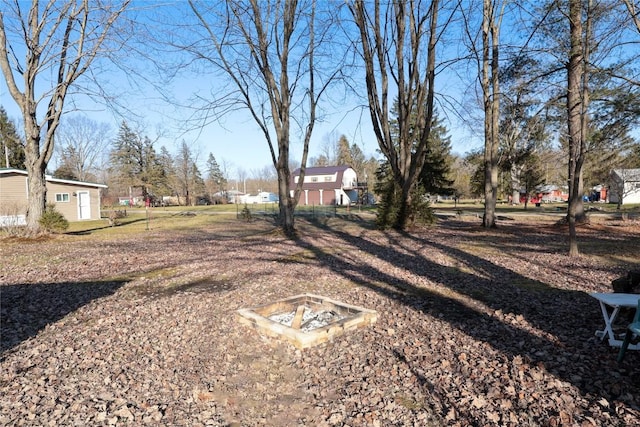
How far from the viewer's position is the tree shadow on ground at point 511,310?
3.16 meters

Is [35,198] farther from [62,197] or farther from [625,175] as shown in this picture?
[625,175]

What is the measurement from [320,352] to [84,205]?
27.8 meters

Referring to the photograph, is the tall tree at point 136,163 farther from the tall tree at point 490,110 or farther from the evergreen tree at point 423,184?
the tall tree at point 490,110

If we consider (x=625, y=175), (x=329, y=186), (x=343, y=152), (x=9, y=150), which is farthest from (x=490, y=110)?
(x=343, y=152)

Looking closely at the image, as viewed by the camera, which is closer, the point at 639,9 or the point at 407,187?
the point at 639,9

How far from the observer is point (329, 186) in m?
48.5

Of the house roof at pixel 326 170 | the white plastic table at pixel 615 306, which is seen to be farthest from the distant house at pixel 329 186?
the white plastic table at pixel 615 306

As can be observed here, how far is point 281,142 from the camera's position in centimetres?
1393

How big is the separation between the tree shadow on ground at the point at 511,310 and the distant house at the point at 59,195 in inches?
724

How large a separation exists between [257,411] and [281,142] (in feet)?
38.7

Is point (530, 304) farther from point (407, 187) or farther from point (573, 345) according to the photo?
point (407, 187)

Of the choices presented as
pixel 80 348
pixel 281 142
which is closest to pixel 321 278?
pixel 80 348

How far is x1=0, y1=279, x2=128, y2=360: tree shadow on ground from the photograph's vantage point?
452 cm

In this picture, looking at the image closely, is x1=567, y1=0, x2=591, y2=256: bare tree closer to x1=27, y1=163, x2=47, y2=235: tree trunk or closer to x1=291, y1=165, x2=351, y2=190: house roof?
x1=27, y1=163, x2=47, y2=235: tree trunk
